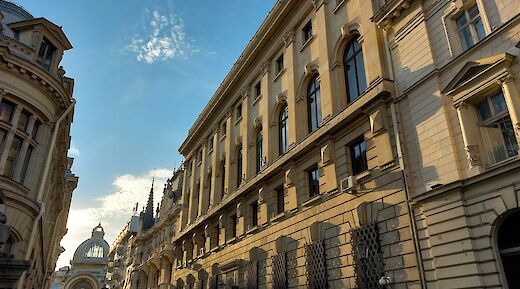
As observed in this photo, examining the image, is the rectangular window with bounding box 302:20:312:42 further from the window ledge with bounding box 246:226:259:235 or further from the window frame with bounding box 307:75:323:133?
the window ledge with bounding box 246:226:259:235

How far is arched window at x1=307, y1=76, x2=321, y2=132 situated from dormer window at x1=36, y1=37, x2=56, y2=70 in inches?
552

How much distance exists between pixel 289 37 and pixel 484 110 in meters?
14.5

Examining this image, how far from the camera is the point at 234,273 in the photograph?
24.2 meters

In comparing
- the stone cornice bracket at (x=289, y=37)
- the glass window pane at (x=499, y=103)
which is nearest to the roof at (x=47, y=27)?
the stone cornice bracket at (x=289, y=37)

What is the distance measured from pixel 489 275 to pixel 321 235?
291 inches

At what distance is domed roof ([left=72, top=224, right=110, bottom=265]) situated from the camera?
3700 inches

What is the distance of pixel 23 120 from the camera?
64.1ft

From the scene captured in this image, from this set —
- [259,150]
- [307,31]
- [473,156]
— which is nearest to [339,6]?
[307,31]

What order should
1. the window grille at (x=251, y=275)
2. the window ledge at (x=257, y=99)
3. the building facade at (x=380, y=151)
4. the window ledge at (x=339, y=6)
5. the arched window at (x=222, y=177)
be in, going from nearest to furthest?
the building facade at (x=380, y=151) → the window ledge at (x=339, y=6) → the window grille at (x=251, y=275) → the window ledge at (x=257, y=99) → the arched window at (x=222, y=177)

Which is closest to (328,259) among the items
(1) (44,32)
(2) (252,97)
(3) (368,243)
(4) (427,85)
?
(3) (368,243)

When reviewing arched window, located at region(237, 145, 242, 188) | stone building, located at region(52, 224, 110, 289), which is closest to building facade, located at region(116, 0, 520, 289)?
arched window, located at region(237, 145, 242, 188)

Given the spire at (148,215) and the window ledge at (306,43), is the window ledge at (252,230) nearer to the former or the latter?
the window ledge at (306,43)

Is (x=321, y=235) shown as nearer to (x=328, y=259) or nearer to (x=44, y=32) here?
(x=328, y=259)

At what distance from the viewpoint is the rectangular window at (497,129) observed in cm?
1084
